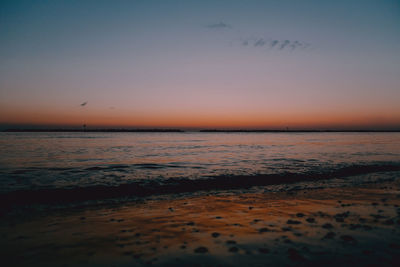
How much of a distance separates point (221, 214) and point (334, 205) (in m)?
4.04

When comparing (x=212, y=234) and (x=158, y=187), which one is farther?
(x=158, y=187)

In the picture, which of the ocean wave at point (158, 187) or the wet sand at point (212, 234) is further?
the ocean wave at point (158, 187)

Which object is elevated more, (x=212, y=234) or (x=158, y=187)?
(x=212, y=234)

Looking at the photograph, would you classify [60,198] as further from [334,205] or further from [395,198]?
[395,198]

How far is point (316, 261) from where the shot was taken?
445cm

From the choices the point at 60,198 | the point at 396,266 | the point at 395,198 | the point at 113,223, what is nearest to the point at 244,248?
the point at 396,266

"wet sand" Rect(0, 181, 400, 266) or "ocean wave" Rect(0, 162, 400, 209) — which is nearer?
"wet sand" Rect(0, 181, 400, 266)

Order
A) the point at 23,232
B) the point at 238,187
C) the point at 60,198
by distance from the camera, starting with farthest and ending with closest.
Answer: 1. the point at 238,187
2. the point at 60,198
3. the point at 23,232

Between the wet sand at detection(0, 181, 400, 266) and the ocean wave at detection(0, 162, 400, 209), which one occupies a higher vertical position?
the wet sand at detection(0, 181, 400, 266)

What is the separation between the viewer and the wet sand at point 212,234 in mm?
4641

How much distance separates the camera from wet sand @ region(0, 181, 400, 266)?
464 centimetres

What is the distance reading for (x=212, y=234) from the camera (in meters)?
5.93

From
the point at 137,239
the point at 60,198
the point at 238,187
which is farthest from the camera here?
the point at 238,187

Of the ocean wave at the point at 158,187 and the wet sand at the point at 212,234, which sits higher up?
the wet sand at the point at 212,234
